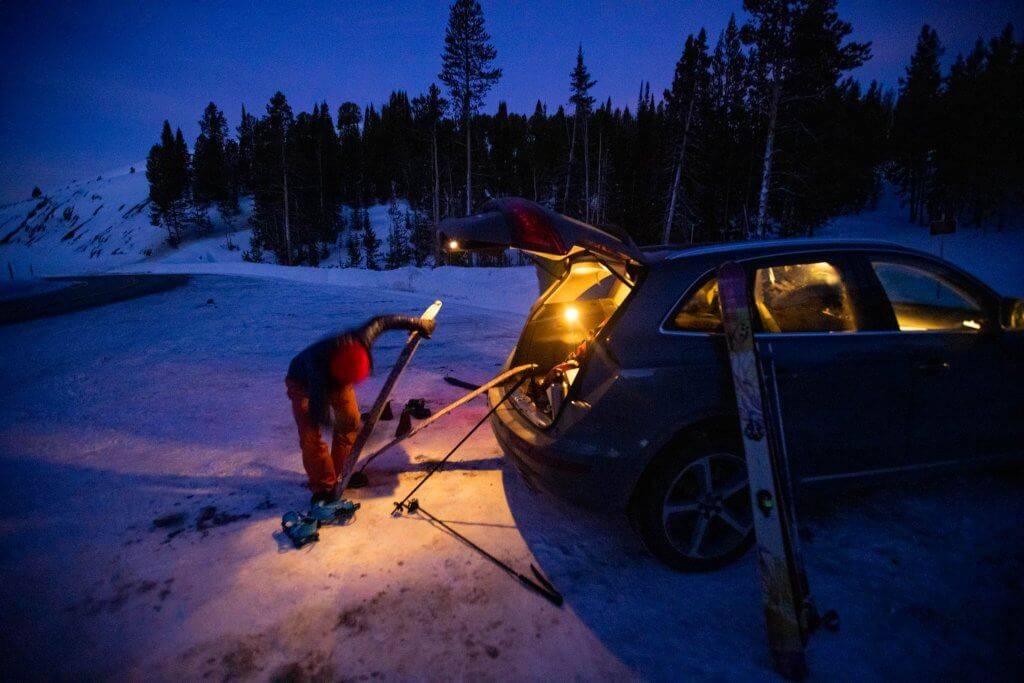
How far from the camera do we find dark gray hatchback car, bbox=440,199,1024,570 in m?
2.38

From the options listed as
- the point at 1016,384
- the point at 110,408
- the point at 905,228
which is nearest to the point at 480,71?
the point at 110,408

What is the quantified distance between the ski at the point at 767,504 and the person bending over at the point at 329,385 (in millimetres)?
2059

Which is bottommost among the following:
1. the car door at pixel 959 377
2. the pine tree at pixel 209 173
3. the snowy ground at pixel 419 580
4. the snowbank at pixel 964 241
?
the snowy ground at pixel 419 580

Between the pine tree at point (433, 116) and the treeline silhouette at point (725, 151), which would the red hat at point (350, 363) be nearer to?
the treeline silhouette at point (725, 151)

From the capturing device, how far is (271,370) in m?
6.85

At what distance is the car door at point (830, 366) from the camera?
2.50 meters

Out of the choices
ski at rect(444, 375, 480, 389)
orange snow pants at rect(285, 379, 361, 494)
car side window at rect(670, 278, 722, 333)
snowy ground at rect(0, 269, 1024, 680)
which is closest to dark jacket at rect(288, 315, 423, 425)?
orange snow pants at rect(285, 379, 361, 494)

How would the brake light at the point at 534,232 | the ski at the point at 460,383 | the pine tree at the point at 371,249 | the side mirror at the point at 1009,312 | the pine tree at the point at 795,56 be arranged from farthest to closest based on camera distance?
the pine tree at the point at 371,249, the pine tree at the point at 795,56, the ski at the point at 460,383, the side mirror at the point at 1009,312, the brake light at the point at 534,232

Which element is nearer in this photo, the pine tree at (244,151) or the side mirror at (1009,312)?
the side mirror at (1009,312)

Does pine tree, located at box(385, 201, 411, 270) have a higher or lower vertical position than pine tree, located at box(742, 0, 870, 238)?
lower

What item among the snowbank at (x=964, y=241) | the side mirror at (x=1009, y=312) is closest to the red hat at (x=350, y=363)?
the side mirror at (x=1009, y=312)

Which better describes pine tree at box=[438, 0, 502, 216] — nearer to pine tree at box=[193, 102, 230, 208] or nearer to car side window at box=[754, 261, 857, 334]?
car side window at box=[754, 261, 857, 334]

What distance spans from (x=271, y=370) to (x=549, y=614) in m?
6.09

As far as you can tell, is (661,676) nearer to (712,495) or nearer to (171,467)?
(712,495)
